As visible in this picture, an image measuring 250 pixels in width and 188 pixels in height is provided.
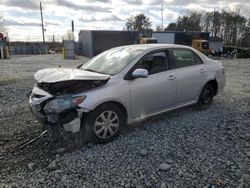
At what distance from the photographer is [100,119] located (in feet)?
12.6

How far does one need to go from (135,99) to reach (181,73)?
51.2 inches

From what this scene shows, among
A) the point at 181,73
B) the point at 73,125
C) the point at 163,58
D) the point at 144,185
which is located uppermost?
the point at 163,58

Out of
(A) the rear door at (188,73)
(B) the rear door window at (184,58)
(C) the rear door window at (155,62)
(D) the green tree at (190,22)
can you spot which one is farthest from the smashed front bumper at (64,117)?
(D) the green tree at (190,22)

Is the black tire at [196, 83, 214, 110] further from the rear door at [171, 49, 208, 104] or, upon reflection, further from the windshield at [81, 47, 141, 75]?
the windshield at [81, 47, 141, 75]

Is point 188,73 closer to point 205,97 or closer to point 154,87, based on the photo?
point 205,97

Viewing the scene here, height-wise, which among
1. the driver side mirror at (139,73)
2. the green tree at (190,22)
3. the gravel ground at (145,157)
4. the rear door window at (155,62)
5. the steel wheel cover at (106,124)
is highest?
the green tree at (190,22)

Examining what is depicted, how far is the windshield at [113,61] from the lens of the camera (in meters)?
4.33

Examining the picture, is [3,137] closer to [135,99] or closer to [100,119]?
[100,119]

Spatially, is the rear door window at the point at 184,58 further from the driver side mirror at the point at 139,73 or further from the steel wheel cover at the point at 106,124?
the steel wheel cover at the point at 106,124

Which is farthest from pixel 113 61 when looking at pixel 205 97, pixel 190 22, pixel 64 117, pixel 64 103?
pixel 190 22

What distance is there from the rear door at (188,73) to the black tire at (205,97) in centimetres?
21

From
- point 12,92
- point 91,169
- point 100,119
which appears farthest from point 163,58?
point 12,92

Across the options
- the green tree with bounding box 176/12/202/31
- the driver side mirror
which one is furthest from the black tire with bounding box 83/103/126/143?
the green tree with bounding box 176/12/202/31

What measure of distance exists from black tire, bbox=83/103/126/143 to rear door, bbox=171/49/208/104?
4.95 ft
